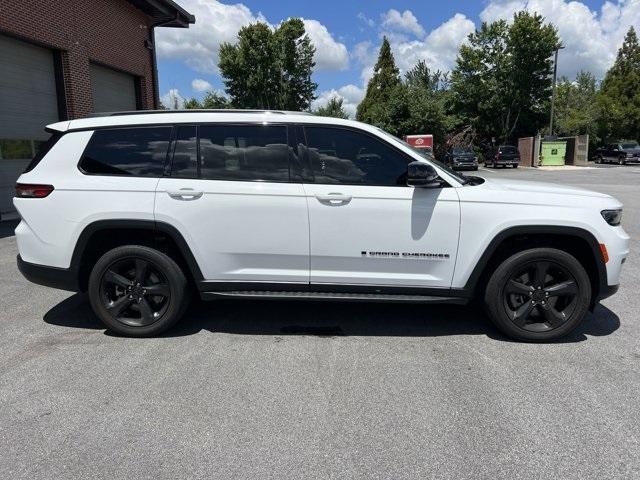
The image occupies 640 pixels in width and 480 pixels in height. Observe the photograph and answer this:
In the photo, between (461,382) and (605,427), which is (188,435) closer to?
(461,382)

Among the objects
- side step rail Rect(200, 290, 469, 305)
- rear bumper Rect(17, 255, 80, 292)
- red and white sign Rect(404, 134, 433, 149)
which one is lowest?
side step rail Rect(200, 290, 469, 305)

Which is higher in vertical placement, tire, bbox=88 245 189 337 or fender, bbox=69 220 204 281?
fender, bbox=69 220 204 281

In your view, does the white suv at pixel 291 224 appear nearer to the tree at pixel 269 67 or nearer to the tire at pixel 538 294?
the tire at pixel 538 294

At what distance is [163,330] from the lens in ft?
14.3

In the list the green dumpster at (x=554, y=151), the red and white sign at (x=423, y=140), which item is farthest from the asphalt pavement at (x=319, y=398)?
the green dumpster at (x=554, y=151)

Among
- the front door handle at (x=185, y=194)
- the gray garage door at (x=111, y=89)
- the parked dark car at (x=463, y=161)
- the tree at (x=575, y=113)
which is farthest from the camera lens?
the tree at (x=575, y=113)

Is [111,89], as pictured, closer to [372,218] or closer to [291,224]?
[291,224]

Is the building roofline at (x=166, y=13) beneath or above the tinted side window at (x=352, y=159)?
above

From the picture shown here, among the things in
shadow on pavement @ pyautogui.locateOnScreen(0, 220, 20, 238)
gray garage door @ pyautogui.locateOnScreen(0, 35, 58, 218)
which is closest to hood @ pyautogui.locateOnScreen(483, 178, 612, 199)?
shadow on pavement @ pyautogui.locateOnScreen(0, 220, 20, 238)

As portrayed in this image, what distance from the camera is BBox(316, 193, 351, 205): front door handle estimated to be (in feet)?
13.3

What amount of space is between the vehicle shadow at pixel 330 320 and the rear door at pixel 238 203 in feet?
1.90

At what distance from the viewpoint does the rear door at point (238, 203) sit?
13.5 ft

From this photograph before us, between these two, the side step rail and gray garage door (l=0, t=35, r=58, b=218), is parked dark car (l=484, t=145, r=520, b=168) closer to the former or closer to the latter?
gray garage door (l=0, t=35, r=58, b=218)

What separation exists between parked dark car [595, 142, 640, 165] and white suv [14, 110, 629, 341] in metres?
41.7
